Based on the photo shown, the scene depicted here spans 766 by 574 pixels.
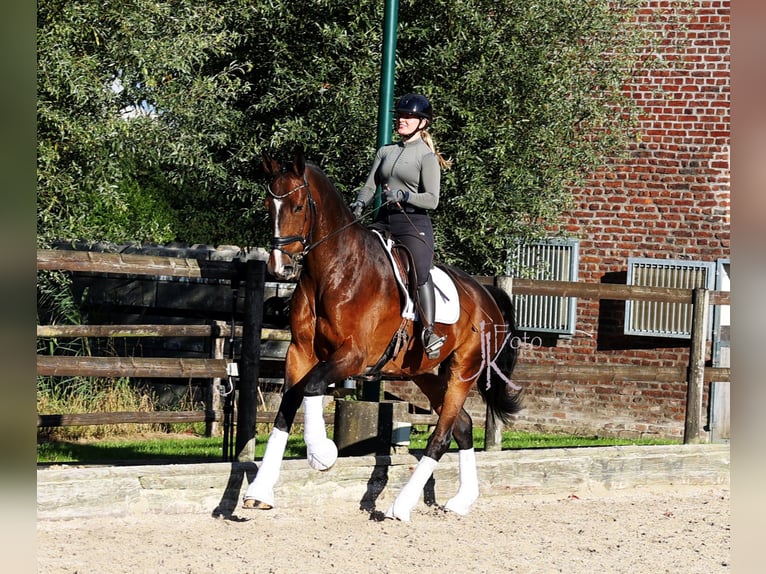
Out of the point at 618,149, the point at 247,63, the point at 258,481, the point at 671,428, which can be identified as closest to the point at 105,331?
the point at 258,481

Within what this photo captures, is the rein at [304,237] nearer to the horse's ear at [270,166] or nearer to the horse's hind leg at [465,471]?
the horse's ear at [270,166]

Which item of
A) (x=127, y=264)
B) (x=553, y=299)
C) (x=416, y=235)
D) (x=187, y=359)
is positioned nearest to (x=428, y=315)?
(x=416, y=235)

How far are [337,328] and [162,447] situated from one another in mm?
5034

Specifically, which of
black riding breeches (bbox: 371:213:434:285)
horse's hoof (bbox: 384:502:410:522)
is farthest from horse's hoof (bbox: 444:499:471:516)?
black riding breeches (bbox: 371:213:434:285)

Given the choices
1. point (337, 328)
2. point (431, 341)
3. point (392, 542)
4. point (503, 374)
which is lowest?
point (392, 542)

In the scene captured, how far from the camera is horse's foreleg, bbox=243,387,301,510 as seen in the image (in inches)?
235

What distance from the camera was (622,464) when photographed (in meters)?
8.92

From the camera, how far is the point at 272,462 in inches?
241

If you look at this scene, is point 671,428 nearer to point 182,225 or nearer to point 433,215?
point 433,215

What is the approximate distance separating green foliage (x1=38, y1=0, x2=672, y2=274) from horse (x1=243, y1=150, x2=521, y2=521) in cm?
360

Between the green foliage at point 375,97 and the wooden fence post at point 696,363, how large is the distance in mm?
2341

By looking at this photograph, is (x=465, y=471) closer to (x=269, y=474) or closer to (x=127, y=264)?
(x=269, y=474)

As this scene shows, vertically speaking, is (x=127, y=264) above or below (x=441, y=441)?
above
